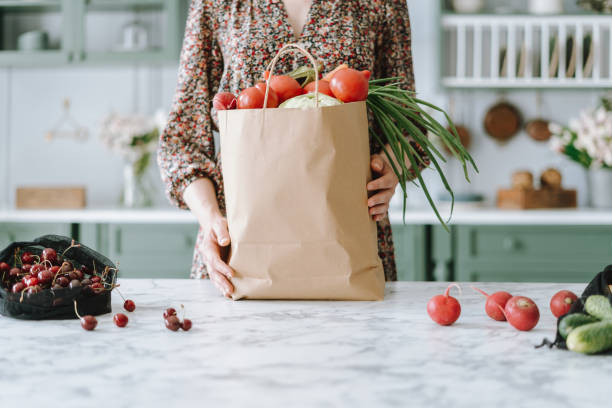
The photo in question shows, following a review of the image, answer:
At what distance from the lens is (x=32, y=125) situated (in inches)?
128

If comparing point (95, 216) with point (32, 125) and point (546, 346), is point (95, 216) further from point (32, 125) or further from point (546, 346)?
point (546, 346)

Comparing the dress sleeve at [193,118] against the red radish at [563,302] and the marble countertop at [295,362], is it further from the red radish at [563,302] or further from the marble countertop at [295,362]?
the red radish at [563,302]

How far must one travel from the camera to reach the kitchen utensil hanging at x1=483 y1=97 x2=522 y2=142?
3.06 m

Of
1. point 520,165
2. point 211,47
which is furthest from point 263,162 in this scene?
point 520,165

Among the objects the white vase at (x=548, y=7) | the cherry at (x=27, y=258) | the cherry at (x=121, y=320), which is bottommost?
the cherry at (x=121, y=320)

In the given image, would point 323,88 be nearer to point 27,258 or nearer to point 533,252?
point 27,258

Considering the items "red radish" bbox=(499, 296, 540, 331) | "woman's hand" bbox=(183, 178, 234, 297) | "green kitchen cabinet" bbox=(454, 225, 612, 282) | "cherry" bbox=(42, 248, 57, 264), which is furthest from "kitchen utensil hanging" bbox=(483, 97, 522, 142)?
"cherry" bbox=(42, 248, 57, 264)

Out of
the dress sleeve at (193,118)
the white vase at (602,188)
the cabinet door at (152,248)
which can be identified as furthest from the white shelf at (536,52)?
the dress sleeve at (193,118)

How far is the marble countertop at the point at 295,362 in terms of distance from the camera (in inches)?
20.1

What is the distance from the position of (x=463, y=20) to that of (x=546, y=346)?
2432 mm

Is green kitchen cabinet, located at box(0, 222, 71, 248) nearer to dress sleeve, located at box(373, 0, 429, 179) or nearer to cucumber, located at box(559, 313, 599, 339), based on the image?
dress sleeve, located at box(373, 0, 429, 179)

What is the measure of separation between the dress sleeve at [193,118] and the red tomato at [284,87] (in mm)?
308

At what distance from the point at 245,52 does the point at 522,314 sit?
752mm

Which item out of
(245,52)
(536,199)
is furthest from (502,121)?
(245,52)
